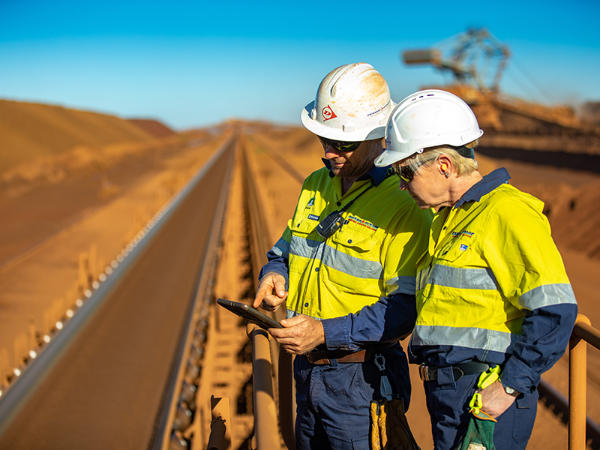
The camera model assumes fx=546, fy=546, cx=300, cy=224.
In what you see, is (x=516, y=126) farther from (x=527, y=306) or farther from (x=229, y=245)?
(x=527, y=306)

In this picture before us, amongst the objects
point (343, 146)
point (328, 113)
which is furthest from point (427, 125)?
point (328, 113)

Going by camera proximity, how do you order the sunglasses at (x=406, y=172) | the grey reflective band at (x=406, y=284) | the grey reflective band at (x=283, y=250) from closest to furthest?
the sunglasses at (x=406, y=172), the grey reflective band at (x=406, y=284), the grey reflective band at (x=283, y=250)

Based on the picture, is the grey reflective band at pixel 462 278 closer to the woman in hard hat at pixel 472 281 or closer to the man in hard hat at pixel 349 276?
the woman in hard hat at pixel 472 281

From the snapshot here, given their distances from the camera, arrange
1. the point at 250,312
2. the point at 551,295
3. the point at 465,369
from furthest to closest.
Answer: the point at 250,312
the point at 465,369
the point at 551,295

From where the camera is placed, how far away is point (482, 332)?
192cm

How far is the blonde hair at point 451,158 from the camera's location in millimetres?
2070

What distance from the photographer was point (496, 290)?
189cm

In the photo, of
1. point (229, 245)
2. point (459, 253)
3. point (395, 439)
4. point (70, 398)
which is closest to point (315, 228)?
point (459, 253)

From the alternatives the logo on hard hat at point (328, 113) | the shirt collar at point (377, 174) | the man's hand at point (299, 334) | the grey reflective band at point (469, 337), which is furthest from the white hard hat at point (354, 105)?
the grey reflective band at point (469, 337)

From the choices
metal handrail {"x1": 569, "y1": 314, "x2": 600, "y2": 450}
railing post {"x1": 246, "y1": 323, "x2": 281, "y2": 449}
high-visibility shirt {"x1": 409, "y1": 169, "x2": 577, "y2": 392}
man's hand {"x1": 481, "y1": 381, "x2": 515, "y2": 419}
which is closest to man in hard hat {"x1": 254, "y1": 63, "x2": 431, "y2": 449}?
railing post {"x1": 246, "y1": 323, "x2": 281, "y2": 449}

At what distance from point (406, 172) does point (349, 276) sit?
0.53 m

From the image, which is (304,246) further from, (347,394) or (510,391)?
(510,391)

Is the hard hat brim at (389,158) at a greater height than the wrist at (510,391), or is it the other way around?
the hard hat brim at (389,158)

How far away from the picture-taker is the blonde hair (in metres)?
2.07
